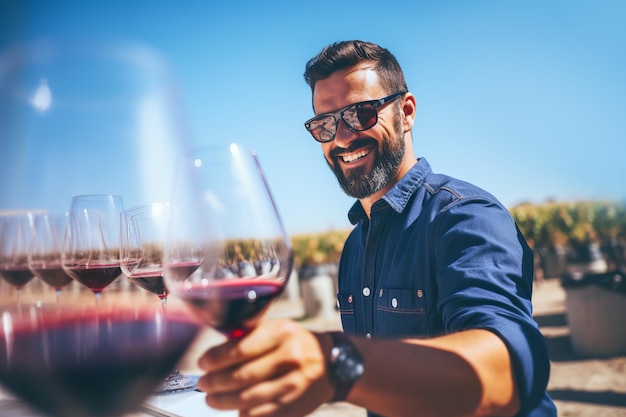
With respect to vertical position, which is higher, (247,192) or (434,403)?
(247,192)

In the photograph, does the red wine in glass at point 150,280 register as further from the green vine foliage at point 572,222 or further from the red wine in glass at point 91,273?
the green vine foliage at point 572,222

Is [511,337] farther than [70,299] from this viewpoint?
Yes

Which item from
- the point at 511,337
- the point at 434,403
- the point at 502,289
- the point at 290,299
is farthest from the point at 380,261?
the point at 290,299

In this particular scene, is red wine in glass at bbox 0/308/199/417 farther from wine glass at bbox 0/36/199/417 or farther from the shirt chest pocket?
the shirt chest pocket

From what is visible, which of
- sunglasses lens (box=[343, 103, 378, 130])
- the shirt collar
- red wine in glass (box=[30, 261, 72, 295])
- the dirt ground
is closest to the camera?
red wine in glass (box=[30, 261, 72, 295])

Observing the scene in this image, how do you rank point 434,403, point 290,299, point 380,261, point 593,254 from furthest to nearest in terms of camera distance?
point 290,299, point 593,254, point 380,261, point 434,403

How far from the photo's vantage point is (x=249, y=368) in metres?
0.54

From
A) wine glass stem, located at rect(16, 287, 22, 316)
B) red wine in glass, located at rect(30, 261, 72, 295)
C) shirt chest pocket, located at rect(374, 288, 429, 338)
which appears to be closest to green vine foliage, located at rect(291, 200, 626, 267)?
shirt chest pocket, located at rect(374, 288, 429, 338)

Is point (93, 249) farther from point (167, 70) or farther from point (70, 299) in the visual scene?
point (167, 70)

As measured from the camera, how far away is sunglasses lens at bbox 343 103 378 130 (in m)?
2.17

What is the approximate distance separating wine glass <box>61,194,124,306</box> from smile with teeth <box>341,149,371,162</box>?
1484 mm

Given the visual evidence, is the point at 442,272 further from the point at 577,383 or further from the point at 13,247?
the point at 577,383

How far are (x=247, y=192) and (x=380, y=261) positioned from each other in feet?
4.91

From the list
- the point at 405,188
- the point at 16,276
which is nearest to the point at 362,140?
the point at 405,188
